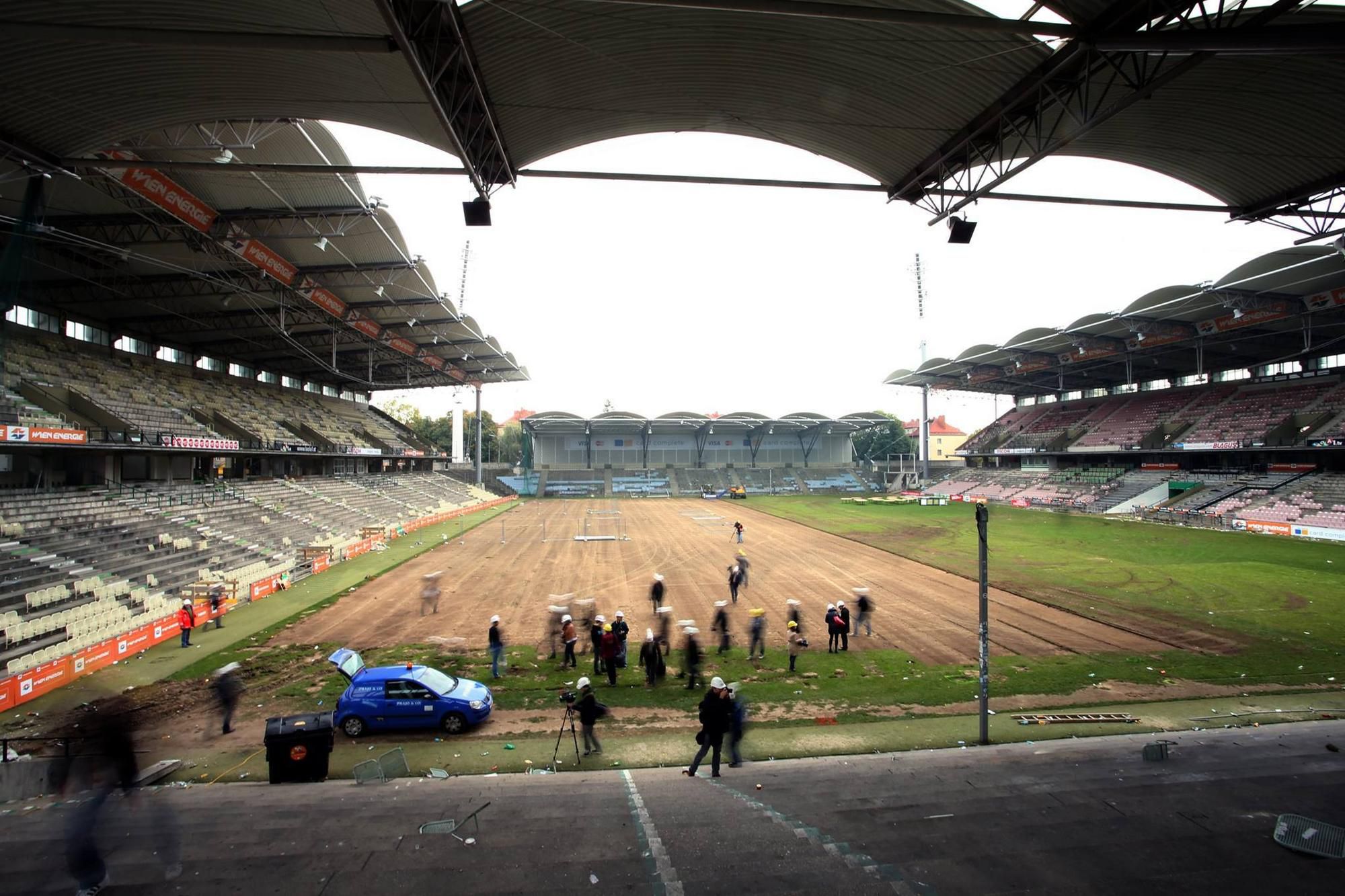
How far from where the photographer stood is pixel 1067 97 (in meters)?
9.18

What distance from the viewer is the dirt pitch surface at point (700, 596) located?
14.4 m

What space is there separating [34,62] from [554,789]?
1266 cm

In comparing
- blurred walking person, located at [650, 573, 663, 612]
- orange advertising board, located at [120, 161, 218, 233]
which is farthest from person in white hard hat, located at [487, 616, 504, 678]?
orange advertising board, located at [120, 161, 218, 233]

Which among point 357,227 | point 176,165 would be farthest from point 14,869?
point 357,227

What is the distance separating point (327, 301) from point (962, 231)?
87.8 feet

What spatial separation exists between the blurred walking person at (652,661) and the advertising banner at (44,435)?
1863 cm

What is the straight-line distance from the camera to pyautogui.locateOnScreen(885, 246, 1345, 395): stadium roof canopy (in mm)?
31828

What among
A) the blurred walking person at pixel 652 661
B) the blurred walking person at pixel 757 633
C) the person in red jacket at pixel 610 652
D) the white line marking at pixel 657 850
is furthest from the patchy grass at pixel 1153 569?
the white line marking at pixel 657 850

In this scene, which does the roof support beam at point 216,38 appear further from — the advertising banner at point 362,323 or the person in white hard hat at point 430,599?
the advertising banner at point 362,323

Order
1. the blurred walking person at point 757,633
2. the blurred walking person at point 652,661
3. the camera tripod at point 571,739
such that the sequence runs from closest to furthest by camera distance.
Answer: the camera tripod at point 571,739
the blurred walking person at point 652,661
the blurred walking person at point 757,633

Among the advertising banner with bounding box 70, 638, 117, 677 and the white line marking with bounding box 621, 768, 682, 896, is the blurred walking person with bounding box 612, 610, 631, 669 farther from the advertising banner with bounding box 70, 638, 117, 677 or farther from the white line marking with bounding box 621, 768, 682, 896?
the advertising banner with bounding box 70, 638, 117, 677

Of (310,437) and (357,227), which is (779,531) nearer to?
(357,227)

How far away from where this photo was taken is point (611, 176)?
9984mm

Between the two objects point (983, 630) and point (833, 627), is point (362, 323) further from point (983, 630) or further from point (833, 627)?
point (983, 630)
